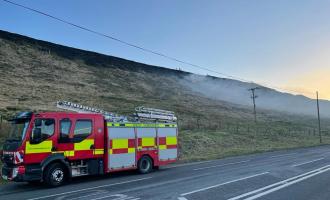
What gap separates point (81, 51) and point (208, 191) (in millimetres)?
70435

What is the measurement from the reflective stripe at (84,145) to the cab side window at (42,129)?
3.77 ft

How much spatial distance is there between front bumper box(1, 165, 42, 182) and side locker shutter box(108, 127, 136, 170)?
3232mm

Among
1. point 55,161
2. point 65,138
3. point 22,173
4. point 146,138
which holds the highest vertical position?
point 65,138

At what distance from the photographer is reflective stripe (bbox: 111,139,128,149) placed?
15.1m

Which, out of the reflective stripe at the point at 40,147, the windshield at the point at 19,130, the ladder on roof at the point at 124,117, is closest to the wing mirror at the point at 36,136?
the reflective stripe at the point at 40,147

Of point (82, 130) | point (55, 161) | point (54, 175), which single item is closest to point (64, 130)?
point (82, 130)

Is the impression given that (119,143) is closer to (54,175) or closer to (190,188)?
(54,175)

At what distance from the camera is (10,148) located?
1246 cm

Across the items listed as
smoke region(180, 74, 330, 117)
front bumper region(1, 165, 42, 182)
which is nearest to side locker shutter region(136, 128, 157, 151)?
front bumper region(1, 165, 42, 182)

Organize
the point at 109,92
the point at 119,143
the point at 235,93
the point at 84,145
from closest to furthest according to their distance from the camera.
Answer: the point at 84,145
the point at 119,143
the point at 109,92
the point at 235,93

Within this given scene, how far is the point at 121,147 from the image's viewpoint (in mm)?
15461

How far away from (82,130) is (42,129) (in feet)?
5.72

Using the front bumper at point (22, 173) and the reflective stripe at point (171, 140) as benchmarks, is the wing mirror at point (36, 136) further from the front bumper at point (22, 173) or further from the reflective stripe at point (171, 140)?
the reflective stripe at point (171, 140)

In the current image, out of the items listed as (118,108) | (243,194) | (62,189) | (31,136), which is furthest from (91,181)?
(118,108)
